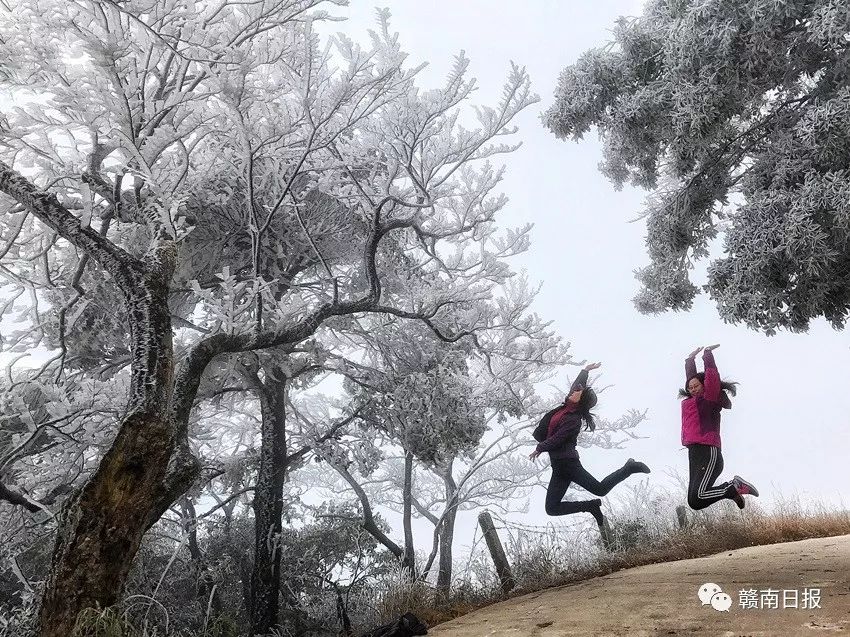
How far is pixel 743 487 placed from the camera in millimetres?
5234

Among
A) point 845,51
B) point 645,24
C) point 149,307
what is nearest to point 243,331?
point 149,307

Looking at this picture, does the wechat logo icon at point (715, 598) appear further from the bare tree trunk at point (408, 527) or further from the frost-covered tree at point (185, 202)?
the bare tree trunk at point (408, 527)

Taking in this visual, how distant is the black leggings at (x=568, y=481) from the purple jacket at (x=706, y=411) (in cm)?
106

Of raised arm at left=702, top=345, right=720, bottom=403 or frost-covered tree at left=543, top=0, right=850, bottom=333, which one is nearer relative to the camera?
frost-covered tree at left=543, top=0, right=850, bottom=333

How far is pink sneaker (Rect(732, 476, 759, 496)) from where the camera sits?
5154 millimetres

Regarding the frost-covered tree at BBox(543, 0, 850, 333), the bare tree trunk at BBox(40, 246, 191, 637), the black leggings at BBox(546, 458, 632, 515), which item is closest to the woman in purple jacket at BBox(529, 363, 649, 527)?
the black leggings at BBox(546, 458, 632, 515)

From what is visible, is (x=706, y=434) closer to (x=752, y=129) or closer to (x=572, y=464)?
(x=572, y=464)

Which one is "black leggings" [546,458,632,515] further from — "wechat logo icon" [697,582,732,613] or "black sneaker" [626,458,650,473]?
"wechat logo icon" [697,582,732,613]

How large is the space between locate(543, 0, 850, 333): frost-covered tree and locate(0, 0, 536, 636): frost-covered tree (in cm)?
126

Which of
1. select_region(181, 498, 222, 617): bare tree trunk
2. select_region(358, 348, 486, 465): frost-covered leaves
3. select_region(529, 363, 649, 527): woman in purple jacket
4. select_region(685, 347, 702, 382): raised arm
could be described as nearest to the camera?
select_region(685, 347, 702, 382): raised arm

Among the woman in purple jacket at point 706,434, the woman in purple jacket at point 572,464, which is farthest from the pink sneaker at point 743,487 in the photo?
the woman in purple jacket at point 572,464

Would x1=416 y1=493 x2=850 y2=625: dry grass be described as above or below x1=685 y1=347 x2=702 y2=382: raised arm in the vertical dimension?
below

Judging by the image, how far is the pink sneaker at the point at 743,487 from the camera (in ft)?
16.9

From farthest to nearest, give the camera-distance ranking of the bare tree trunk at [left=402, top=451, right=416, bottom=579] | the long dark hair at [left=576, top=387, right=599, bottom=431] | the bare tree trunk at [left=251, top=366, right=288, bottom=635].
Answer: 1. the bare tree trunk at [left=402, top=451, right=416, bottom=579]
2. the bare tree trunk at [left=251, top=366, right=288, bottom=635]
3. the long dark hair at [left=576, top=387, right=599, bottom=431]
